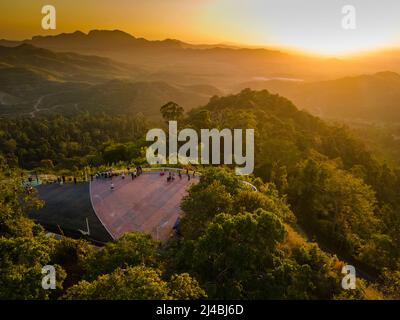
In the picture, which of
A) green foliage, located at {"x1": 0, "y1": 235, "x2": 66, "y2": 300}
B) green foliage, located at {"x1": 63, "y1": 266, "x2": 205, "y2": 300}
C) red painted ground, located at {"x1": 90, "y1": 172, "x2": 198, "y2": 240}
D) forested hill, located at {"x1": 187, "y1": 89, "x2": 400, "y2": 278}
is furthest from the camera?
forested hill, located at {"x1": 187, "y1": 89, "x2": 400, "y2": 278}

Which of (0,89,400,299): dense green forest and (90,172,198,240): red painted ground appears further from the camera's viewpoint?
(90,172,198,240): red painted ground

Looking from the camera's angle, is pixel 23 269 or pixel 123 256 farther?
pixel 123 256

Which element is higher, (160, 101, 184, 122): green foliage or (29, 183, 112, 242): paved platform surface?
(160, 101, 184, 122): green foliage

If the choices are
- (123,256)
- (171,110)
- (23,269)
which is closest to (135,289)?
(123,256)

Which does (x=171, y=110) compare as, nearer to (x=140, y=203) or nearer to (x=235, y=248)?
→ (x=140, y=203)

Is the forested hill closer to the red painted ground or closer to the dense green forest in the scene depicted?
the dense green forest

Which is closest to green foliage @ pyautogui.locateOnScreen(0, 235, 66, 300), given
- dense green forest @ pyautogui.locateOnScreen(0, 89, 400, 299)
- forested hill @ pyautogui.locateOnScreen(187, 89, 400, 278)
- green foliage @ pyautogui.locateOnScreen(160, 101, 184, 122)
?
dense green forest @ pyautogui.locateOnScreen(0, 89, 400, 299)

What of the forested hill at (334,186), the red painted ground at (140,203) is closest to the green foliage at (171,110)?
the forested hill at (334,186)
